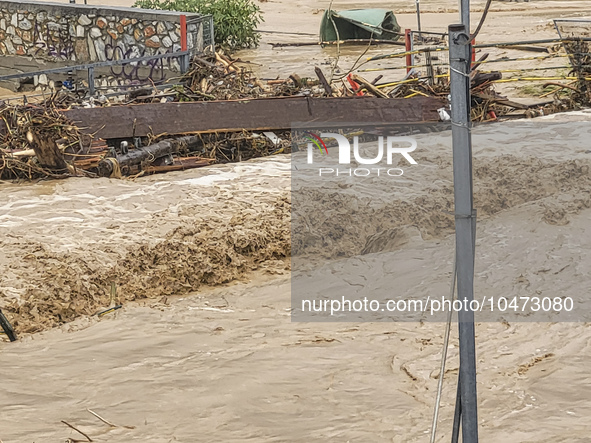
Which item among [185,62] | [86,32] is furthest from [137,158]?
[86,32]

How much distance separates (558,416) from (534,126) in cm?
660

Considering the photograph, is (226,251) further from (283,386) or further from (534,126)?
(534,126)

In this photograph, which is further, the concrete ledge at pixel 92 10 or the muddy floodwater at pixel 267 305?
the concrete ledge at pixel 92 10

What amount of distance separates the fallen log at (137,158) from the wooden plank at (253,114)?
0.33m

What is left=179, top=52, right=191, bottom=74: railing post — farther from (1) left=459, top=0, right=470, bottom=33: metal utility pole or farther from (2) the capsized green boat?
(1) left=459, top=0, right=470, bottom=33: metal utility pole

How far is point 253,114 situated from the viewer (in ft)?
34.9

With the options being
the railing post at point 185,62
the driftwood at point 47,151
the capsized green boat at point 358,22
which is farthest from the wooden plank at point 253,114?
the capsized green boat at point 358,22

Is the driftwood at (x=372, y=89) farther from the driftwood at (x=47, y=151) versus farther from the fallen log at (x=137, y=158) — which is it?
the driftwood at (x=47, y=151)

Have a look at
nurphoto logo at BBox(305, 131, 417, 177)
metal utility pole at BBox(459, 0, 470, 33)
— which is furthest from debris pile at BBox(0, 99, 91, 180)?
metal utility pole at BBox(459, 0, 470, 33)

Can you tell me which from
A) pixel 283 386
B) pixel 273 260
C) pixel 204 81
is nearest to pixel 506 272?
pixel 273 260

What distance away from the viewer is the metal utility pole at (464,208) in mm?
3000

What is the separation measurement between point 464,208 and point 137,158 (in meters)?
6.94

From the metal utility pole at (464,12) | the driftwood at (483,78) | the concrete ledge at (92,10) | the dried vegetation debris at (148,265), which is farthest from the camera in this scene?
the concrete ledge at (92,10)

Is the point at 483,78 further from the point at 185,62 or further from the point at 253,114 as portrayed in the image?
the point at 185,62
